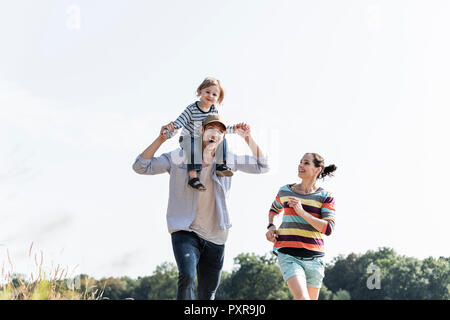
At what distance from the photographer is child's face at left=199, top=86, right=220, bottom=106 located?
704 cm

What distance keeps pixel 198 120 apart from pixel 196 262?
193cm

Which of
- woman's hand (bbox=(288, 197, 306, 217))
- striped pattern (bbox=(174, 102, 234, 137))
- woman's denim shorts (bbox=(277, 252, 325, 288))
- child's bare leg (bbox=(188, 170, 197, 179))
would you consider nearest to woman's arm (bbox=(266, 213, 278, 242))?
woman's denim shorts (bbox=(277, 252, 325, 288))

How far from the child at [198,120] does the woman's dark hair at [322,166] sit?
3.32 ft

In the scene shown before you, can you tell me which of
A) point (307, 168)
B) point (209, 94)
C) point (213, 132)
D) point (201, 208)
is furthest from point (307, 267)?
point (209, 94)

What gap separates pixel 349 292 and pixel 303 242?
64.2 meters

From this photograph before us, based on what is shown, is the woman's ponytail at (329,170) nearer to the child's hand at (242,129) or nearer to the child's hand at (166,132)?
the child's hand at (242,129)

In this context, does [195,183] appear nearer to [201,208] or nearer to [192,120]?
[201,208]

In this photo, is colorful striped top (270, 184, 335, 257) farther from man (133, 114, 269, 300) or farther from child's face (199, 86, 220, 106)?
child's face (199, 86, 220, 106)

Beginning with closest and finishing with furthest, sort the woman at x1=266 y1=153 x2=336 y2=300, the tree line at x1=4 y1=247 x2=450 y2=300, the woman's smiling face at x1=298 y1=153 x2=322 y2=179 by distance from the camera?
the woman at x1=266 y1=153 x2=336 y2=300
the woman's smiling face at x1=298 y1=153 x2=322 y2=179
the tree line at x1=4 y1=247 x2=450 y2=300

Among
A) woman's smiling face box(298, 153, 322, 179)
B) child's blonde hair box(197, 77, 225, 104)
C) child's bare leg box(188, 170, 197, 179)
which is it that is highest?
child's blonde hair box(197, 77, 225, 104)

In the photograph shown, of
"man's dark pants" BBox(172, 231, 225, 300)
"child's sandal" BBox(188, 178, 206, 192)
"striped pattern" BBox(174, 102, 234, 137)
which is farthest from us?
"striped pattern" BBox(174, 102, 234, 137)

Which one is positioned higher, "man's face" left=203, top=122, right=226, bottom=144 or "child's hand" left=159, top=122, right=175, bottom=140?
"man's face" left=203, top=122, right=226, bottom=144

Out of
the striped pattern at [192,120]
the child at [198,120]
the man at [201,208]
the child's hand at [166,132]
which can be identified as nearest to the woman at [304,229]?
the man at [201,208]
